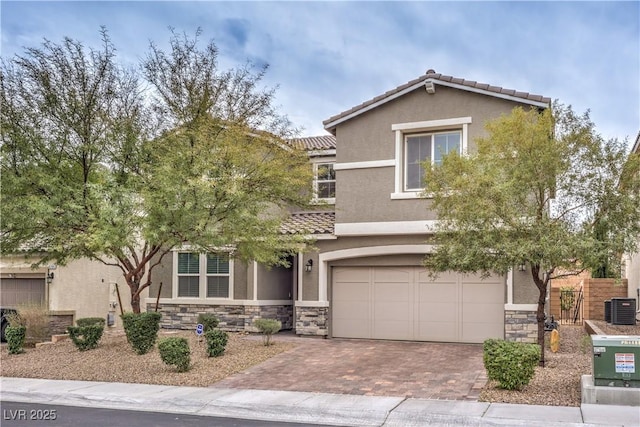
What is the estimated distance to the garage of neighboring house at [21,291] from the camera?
21453 millimetres

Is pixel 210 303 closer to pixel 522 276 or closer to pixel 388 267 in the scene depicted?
pixel 388 267

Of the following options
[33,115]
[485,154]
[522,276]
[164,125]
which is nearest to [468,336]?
[522,276]

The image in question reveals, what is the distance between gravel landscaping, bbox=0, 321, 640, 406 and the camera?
431 inches

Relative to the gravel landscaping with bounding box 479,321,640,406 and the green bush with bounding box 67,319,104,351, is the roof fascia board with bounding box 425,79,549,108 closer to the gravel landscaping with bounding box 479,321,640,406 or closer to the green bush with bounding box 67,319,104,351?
the gravel landscaping with bounding box 479,321,640,406

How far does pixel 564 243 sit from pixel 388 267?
7580 mm

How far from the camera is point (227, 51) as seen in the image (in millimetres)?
16141

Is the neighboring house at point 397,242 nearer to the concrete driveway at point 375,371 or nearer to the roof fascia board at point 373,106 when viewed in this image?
the roof fascia board at point 373,106

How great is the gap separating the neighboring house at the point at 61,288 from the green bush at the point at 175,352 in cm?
855

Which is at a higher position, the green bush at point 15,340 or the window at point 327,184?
the window at point 327,184

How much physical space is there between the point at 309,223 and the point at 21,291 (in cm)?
1035

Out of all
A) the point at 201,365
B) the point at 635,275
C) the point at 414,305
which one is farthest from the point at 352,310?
the point at 635,275

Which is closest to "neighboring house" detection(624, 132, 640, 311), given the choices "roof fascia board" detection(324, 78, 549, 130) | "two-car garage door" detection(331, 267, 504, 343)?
"roof fascia board" detection(324, 78, 549, 130)

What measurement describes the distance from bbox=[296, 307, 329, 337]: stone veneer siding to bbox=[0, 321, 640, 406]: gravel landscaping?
0.97m

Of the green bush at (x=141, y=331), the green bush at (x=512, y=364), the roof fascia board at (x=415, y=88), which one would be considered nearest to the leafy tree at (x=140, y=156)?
the green bush at (x=141, y=331)
